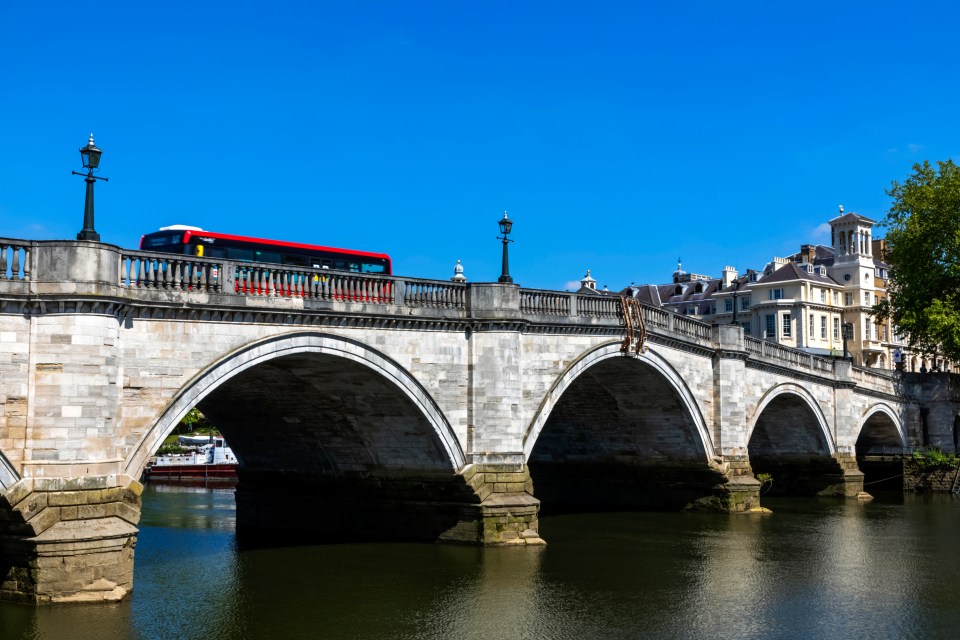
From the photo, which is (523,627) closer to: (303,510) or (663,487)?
(303,510)

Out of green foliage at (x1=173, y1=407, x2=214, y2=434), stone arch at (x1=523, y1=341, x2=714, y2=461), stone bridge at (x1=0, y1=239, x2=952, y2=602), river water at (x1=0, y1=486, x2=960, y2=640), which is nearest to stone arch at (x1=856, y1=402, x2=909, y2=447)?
stone bridge at (x1=0, y1=239, x2=952, y2=602)

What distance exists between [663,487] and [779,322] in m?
40.6

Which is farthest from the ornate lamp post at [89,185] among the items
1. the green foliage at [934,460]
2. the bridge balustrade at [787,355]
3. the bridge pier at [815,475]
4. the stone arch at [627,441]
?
the green foliage at [934,460]

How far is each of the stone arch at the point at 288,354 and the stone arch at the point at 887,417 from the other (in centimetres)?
2690

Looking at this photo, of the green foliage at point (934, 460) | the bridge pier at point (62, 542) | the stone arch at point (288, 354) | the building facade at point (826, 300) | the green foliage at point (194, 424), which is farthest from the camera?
the green foliage at point (194, 424)

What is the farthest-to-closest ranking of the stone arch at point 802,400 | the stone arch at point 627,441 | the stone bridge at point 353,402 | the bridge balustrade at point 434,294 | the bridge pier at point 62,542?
the stone arch at point 802,400 → the stone arch at point 627,441 → the bridge balustrade at point 434,294 → the stone bridge at point 353,402 → the bridge pier at point 62,542

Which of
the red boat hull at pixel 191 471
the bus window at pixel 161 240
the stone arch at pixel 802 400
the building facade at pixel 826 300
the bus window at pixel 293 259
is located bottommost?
the red boat hull at pixel 191 471

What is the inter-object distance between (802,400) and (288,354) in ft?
84.6

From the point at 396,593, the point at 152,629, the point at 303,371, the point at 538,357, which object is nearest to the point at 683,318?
the point at 538,357

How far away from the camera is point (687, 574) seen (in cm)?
2153

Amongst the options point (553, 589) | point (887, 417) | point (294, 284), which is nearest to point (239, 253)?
point (294, 284)

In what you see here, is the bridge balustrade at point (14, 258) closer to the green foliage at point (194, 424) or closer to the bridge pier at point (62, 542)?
the bridge pier at point (62, 542)

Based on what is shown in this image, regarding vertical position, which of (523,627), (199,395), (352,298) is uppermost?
(352,298)

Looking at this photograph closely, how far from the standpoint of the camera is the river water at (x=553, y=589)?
16141 millimetres
